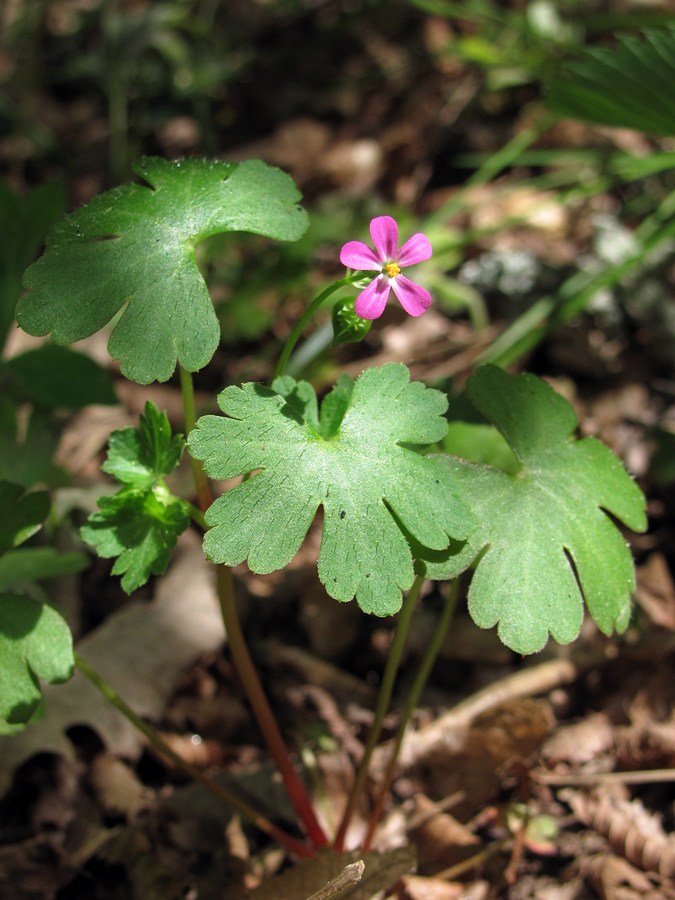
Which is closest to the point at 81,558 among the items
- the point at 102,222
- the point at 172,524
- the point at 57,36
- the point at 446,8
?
the point at 172,524

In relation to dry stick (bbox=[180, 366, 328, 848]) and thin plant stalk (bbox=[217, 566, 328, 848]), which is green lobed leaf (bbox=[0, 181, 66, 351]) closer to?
dry stick (bbox=[180, 366, 328, 848])

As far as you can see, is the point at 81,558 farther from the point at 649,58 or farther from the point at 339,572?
the point at 649,58

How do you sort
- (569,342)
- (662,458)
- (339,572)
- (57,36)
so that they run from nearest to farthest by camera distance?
1. (339,572)
2. (662,458)
3. (569,342)
4. (57,36)

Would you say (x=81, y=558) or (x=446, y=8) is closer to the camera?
(x=81, y=558)

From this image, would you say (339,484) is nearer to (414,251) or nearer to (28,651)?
(414,251)

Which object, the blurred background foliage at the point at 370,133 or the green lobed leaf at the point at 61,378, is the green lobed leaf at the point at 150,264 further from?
the blurred background foliage at the point at 370,133

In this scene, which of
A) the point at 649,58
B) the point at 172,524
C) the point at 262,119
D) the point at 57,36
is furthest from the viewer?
the point at 57,36

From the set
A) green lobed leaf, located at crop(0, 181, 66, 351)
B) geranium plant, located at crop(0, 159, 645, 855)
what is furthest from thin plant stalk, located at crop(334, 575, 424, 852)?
green lobed leaf, located at crop(0, 181, 66, 351)
